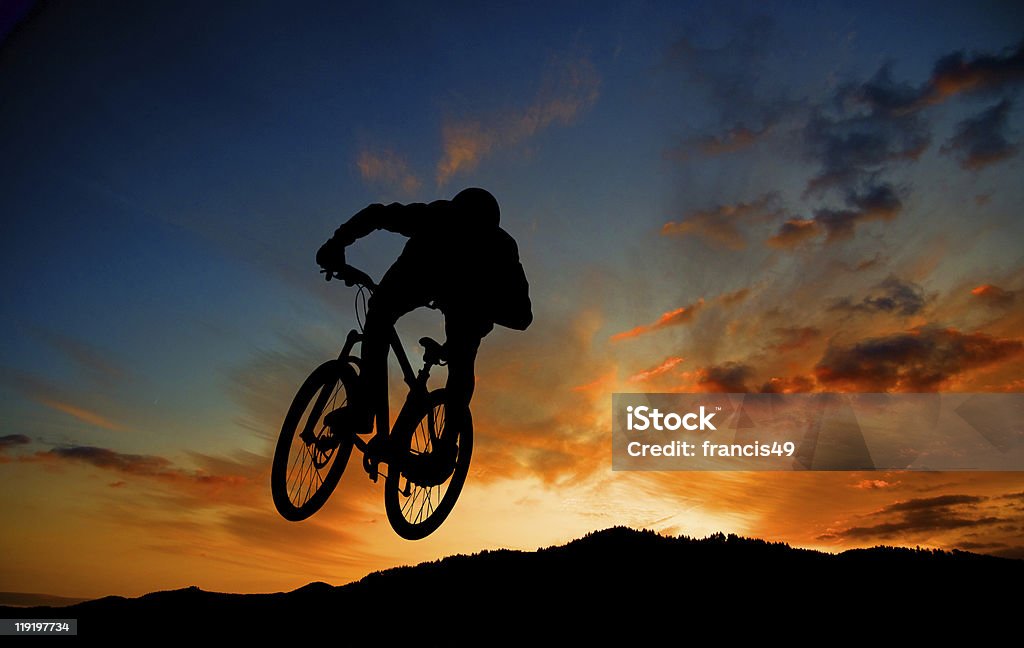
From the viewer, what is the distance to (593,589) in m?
9.51

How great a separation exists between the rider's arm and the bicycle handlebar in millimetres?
343

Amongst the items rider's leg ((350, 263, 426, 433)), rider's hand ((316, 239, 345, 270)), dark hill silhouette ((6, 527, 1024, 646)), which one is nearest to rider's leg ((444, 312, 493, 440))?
rider's leg ((350, 263, 426, 433))

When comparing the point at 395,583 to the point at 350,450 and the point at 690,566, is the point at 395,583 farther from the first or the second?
the point at 350,450

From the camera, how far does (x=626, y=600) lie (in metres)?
8.86

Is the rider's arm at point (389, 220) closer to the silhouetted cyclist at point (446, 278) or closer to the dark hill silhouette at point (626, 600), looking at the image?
the silhouetted cyclist at point (446, 278)

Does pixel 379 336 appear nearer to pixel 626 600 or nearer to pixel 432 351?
pixel 432 351

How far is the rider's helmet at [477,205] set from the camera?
5703 mm

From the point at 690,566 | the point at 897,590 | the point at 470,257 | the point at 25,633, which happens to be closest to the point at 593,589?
the point at 690,566

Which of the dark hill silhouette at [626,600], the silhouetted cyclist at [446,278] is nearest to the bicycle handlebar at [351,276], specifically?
the silhouetted cyclist at [446,278]

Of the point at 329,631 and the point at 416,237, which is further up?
the point at 416,237

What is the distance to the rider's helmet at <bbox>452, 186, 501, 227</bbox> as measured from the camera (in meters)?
5.70

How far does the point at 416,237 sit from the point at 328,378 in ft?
6.55

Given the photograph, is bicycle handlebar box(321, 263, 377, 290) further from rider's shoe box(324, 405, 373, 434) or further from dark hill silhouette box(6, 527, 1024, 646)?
dark hill silhouette box(6, 527, 1024, 646)

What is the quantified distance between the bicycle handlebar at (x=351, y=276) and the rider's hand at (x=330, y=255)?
85mm
